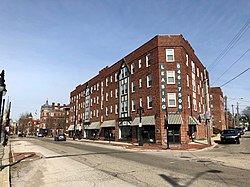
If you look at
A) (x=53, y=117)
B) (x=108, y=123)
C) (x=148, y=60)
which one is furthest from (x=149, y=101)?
(x=53, y=117)

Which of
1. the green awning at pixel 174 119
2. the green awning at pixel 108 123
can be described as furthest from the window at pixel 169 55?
the green awning at pixel 108 123

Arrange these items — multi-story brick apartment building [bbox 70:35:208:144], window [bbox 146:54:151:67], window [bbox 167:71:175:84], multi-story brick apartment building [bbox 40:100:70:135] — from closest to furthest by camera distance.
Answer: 1. multi-story brick apartment building [bbox 70:35:208:144]
2. window [bbox 167:71:175:84]
3. window [bbox 146:54:151:67]
4. multi-story brick apartment building [bbox 40:100:70:135]

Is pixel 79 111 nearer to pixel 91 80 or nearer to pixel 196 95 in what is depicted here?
pixel 91 80

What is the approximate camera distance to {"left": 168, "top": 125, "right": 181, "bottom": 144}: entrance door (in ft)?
92.3

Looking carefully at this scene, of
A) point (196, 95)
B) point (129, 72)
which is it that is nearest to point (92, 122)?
point (129, 72)

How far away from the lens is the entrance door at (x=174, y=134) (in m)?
28.1

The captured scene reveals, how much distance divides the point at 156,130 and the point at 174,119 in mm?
2566

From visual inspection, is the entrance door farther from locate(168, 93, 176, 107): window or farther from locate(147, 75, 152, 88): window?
locate(147, 75, 152, 88): window

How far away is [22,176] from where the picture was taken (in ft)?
34.2

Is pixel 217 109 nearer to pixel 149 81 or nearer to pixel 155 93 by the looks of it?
pixel 149 81

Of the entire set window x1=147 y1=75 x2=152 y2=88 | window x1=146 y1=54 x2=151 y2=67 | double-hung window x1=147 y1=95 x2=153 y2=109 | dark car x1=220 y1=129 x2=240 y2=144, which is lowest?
dark car x1=220 y1=129 x2=240 y2=144

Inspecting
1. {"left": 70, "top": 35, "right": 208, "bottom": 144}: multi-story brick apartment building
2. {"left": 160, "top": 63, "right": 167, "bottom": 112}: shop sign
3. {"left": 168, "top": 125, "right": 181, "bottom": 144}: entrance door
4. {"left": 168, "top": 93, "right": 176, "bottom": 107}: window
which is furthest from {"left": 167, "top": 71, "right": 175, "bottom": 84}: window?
{"left": 168, "top": 125, "right": 181, "bottom": 144}: entrance door

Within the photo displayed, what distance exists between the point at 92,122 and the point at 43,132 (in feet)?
151

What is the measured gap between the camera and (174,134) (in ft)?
92.8
